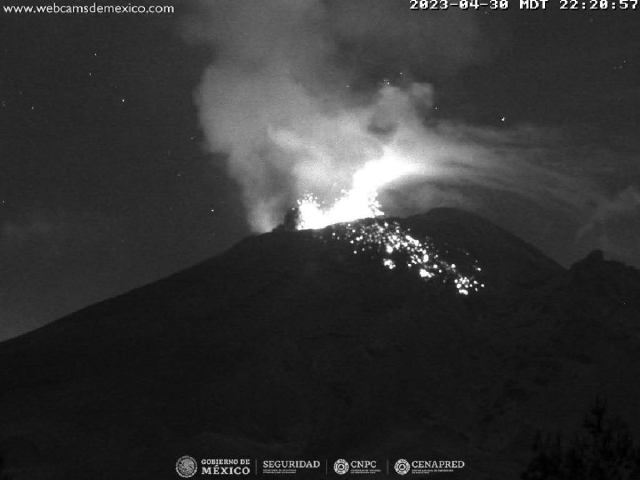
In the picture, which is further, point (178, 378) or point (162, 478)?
point (178, 378)

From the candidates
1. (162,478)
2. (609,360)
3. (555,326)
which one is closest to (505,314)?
(555,326)

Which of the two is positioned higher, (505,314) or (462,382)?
(505,314)

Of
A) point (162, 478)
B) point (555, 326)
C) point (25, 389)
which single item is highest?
point (555, 326)

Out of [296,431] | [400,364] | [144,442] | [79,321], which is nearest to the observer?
[144,442]

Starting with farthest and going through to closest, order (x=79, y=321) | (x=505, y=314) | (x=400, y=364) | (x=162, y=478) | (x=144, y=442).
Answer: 1. (x=505, y=314)
2. (x=79, y=321)
3. (x=400, y=364)
4. (x=144, y=442)
5. (x=162, y=478)

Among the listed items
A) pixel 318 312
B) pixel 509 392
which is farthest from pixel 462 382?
pixel 318 312

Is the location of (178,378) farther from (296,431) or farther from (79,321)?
(79,321)
